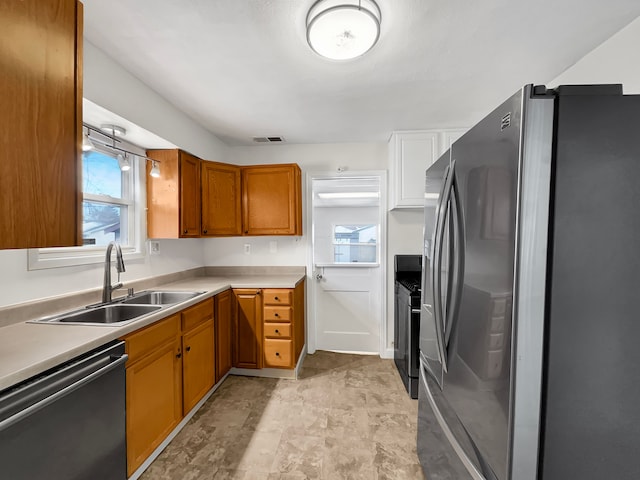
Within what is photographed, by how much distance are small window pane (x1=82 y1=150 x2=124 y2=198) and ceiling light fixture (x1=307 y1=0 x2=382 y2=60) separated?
176 centimetres

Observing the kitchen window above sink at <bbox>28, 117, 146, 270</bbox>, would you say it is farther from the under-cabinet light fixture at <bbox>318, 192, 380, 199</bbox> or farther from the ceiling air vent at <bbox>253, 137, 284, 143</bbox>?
the under-cabinet light fixture at <bbox>318, 192, 380, 199</bbox>

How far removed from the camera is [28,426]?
0.94 meters

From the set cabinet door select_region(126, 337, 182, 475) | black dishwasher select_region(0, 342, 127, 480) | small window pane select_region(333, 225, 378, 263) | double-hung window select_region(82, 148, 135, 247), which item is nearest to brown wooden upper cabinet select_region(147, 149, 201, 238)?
double-hung window select_region(82, 148, 135, 247)

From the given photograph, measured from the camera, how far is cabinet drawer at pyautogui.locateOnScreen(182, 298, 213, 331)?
1.92 m

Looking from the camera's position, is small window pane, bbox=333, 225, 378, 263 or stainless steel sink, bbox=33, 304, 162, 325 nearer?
stainless steel sink, bbox=33, 304, 162, 325

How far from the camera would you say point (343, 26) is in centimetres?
125

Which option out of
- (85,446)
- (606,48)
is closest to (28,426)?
(85,446)

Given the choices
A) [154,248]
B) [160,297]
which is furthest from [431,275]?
[154,248]

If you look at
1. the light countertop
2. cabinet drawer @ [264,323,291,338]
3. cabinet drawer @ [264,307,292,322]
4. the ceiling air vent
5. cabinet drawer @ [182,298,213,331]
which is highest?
the ceiling air vent

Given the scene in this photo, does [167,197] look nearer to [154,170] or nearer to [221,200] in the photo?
[154,170]

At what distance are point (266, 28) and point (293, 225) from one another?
1.76 meters

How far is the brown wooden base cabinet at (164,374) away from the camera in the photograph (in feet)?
4.79

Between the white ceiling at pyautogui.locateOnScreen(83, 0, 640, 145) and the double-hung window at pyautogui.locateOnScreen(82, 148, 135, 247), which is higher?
the white ceiling at pyautogui.locateOnScreen(83, 0, 640, 145)

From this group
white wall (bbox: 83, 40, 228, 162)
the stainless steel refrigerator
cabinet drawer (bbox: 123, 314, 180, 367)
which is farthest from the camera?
white wall (bbox: 83, 40, 228, 162)
